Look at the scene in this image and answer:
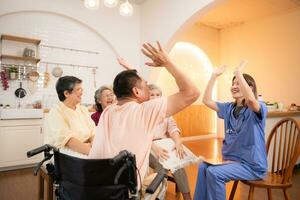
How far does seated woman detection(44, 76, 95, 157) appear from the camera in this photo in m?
1.75

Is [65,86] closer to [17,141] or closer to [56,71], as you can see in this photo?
[17,141]

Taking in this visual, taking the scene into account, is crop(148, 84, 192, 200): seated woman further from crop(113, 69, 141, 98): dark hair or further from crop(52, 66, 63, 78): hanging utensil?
crop(52, 66, 63, 78): hanging utensil

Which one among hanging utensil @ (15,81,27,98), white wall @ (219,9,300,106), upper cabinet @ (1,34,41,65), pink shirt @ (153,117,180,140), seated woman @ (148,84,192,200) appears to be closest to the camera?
seated woman @ (148,84,192,200)

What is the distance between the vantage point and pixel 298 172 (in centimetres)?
356

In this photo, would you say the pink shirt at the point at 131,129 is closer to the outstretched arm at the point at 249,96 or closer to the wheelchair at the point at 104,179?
the wheelchair at the point at 104,179

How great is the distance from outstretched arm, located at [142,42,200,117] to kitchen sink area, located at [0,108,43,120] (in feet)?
9.92

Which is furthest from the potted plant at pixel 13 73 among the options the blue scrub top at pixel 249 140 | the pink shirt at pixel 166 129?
the blue scrub top at pixel 249 140

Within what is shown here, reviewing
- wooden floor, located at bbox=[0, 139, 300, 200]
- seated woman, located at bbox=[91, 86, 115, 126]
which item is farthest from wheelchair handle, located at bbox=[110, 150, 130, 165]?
wooden floor, located at bbox=[0, 139, 300, 200]

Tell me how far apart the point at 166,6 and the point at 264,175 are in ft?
11.3

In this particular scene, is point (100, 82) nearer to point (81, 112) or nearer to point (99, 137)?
point (81, 112)

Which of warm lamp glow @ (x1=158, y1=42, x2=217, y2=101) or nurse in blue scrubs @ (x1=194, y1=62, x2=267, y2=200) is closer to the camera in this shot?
nurse in blue scrubs @ (x1=194, y1=62, x2=267, y2=200)

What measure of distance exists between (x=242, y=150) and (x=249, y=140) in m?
0.09

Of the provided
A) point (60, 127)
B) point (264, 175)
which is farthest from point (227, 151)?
point (60, 127)

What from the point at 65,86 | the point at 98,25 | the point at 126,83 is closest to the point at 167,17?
the point at 98,25
